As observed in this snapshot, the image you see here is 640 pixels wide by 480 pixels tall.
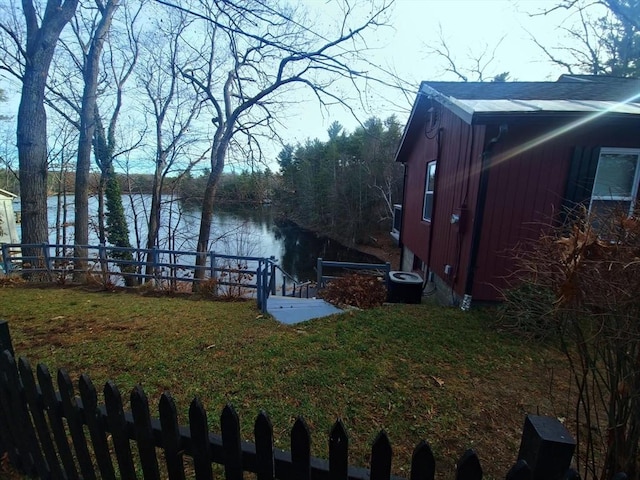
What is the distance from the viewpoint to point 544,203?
5.00 meters

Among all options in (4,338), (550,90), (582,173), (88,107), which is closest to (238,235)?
(88,107)

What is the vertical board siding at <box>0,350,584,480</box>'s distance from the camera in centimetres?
108

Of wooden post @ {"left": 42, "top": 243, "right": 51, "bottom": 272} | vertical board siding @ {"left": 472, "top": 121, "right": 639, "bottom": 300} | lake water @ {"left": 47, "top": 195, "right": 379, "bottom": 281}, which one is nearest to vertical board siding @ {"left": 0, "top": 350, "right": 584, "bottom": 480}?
vertical board siding @ {"left": 472, "top": 121, "right": 639, "bottom": 300}

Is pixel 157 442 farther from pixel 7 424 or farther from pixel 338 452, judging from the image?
pixel 7 424

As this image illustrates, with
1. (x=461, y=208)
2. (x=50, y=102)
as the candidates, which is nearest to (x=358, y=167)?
(x=50, y=102)

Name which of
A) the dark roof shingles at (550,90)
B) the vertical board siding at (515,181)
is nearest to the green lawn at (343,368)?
the vertical board siding at (515,181)

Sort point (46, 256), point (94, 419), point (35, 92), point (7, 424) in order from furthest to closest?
point (46, 256), point (35, 92), point (7, 424), point (94, 419)

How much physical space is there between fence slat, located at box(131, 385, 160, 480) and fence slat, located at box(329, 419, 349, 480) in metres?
0.79

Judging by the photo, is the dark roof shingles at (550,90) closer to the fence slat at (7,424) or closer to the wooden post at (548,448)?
the wooden post at (548,448)

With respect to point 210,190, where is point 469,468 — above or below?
below

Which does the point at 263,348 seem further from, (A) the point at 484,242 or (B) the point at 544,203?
(B) the point at 544,203

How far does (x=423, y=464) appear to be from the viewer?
1032mm

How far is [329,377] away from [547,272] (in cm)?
222

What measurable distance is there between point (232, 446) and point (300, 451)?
30 cm
